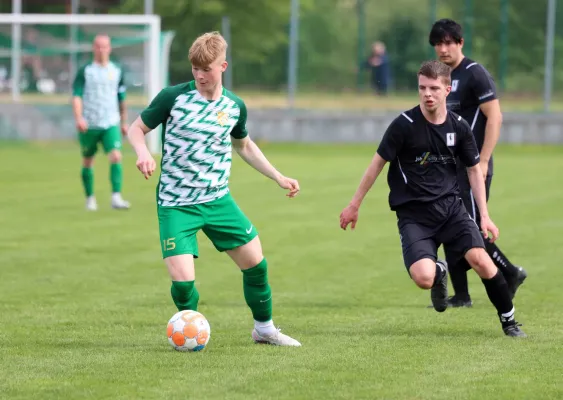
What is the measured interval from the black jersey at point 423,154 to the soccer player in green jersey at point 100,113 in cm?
860

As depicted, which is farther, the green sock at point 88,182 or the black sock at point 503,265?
the green sock at point 88,182

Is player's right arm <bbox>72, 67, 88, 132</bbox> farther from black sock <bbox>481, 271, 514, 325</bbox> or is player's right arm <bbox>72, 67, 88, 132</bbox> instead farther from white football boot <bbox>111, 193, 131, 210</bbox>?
black sock <bbox>481, 271, 514, 325</bbox>

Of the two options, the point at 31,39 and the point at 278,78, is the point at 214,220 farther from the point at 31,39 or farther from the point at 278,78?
the point at 278,78

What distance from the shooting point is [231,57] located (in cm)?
Answer: 3014

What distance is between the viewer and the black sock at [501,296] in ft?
24.0

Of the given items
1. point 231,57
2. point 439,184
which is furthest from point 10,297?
point 231,57

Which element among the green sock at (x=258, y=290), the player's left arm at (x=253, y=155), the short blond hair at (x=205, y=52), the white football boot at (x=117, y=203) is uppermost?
the short blond hair at (x=205, y=52)

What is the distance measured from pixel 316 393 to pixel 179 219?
1.65m

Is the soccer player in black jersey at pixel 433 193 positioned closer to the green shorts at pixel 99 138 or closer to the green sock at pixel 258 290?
the green sock at pixel 258 290

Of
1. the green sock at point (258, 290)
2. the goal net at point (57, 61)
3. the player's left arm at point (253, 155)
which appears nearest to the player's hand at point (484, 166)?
the player's left arm at point (253, 155)

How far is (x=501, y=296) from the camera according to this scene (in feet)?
24.0

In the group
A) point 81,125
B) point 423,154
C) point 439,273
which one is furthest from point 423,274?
point 81,125

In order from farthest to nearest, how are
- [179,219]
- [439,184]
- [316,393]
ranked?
[439,184]
[179,219]
[316,393]

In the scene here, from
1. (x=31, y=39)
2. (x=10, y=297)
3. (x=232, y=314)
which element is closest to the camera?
(x=232, y=314)
